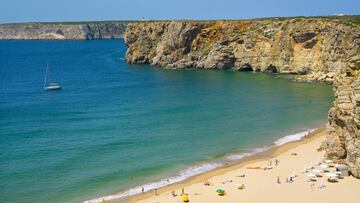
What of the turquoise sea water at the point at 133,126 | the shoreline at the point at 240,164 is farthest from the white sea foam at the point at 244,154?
the turquoise sea water at the point at 133,126

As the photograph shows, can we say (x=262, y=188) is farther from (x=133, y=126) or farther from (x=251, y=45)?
(x=251, y=45)

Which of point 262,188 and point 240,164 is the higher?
point 240,164

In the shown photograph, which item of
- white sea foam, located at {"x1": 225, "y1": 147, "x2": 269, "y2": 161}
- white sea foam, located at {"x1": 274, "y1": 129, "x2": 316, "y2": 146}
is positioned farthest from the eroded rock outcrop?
white sea foam, located at {"x1": 225, "y1": 147, "x2": 269, "y2": 161}

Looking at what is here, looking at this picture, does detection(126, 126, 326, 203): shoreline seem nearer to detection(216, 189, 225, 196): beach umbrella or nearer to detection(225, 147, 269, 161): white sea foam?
detection(225, 147, 269, 161): white sea foam

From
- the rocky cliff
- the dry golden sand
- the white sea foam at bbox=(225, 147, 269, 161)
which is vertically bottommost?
the dry golden sand

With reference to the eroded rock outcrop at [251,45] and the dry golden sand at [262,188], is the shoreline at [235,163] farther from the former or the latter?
the eroded rock outcrop at [251,45]

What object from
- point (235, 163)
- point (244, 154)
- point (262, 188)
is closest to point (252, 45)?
point (244, 154)

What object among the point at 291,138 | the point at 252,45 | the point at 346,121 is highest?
the point at 252,45
